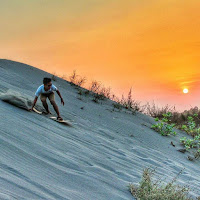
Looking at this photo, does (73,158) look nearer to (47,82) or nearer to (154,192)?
(154,192)

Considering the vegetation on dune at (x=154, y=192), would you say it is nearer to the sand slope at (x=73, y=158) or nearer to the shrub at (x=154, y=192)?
the shrub at (x=154, y=192)

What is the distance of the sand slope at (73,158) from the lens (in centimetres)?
291

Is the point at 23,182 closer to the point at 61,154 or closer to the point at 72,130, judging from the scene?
the point at 61,154

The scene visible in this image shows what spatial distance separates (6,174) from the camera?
2.80 meters

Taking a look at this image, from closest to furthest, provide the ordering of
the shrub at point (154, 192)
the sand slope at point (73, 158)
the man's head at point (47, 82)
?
the sand slope at point (73, 158)
the shrub at point (154, 192)
the man's head at point (47, 82)

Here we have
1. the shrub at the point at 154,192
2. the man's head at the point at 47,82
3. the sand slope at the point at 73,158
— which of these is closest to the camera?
the sand slope at the point at 73,158

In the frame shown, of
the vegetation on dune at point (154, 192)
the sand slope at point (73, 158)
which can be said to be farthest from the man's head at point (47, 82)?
the vegetation on dune at point (154, 192)

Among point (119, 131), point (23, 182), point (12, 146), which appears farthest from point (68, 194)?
point (119, 131)

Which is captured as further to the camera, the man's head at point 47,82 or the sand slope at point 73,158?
the man's head at point 47,82

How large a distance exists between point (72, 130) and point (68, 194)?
3222 mm

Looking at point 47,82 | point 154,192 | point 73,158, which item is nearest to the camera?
point 154,192

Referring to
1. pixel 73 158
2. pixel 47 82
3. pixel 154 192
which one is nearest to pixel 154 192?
pixel 154 192

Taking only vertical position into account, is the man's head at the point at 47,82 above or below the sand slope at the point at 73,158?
above

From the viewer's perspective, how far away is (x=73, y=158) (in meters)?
4.02
